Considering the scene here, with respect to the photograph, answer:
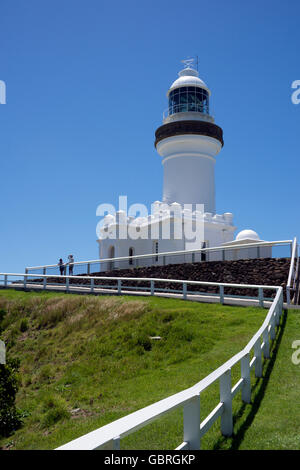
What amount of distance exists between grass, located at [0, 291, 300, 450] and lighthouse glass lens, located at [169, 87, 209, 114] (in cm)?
2118

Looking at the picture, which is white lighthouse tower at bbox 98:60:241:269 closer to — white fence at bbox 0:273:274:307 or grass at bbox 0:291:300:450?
white fence at bbox 0:273:274:307

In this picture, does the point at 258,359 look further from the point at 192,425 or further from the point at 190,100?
the point at 190,100

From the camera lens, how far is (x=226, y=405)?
5.11 metres

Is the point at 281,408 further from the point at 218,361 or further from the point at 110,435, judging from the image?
the point at 110,435

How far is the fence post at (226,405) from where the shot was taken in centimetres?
511

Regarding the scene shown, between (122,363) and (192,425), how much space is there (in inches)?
274

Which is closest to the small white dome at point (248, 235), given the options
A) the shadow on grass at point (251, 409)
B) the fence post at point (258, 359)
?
the shadow on grass at point (251, 409)

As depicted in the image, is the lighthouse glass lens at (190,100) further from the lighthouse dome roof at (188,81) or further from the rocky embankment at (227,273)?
the rocky embankment at (227,273)

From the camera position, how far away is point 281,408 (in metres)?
5.97

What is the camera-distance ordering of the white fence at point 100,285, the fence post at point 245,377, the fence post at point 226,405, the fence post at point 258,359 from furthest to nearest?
1. the white fence at point 100,285
2. the fence post at point 258,359
3. the fence post at point 245,377
4. the fence post at point 226,405

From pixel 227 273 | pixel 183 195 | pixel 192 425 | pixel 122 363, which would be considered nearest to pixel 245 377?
pixel 192 425

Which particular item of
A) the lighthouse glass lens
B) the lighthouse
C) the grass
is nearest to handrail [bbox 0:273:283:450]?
the grass

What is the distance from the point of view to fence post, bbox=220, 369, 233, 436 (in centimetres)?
511

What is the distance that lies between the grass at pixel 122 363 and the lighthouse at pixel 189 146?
16.7 m
